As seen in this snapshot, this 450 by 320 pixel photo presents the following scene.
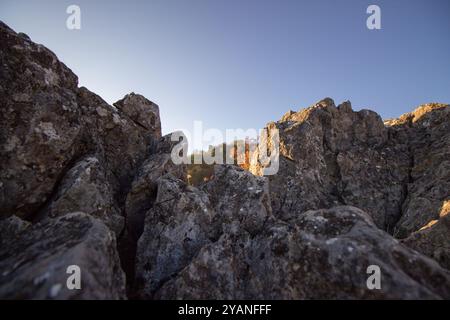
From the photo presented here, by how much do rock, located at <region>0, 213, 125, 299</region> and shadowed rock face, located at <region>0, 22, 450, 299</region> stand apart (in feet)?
0.11

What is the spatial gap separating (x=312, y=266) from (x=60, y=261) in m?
6.09

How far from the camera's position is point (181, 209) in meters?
10.2

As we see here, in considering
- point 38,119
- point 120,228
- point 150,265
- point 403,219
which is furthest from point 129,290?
point 403,219

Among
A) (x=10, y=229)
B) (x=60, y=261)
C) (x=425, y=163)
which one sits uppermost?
(x=425, y=163)

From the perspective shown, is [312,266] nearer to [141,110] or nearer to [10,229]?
[10,229]

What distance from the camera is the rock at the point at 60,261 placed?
5.41 metres

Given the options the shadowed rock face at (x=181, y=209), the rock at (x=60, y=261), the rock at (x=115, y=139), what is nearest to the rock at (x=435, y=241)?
the shadowed rock face at (x=181, y=209)

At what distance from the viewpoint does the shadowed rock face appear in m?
6.70

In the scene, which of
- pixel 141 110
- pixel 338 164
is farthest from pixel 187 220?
pixel 338 164

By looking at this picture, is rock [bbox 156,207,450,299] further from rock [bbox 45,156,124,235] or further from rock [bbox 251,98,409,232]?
rock [bbox 251,98,409,232]

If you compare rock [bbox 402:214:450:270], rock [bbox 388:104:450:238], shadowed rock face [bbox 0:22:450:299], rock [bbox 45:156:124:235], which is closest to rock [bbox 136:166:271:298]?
shadowed rock face [bbox 0:22:450:299]

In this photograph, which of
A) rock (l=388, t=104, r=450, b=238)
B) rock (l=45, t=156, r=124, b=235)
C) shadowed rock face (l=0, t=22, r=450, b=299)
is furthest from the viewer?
rock (l=388, t=104, r=450, b=238)

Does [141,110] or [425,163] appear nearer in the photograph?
[141,110]
